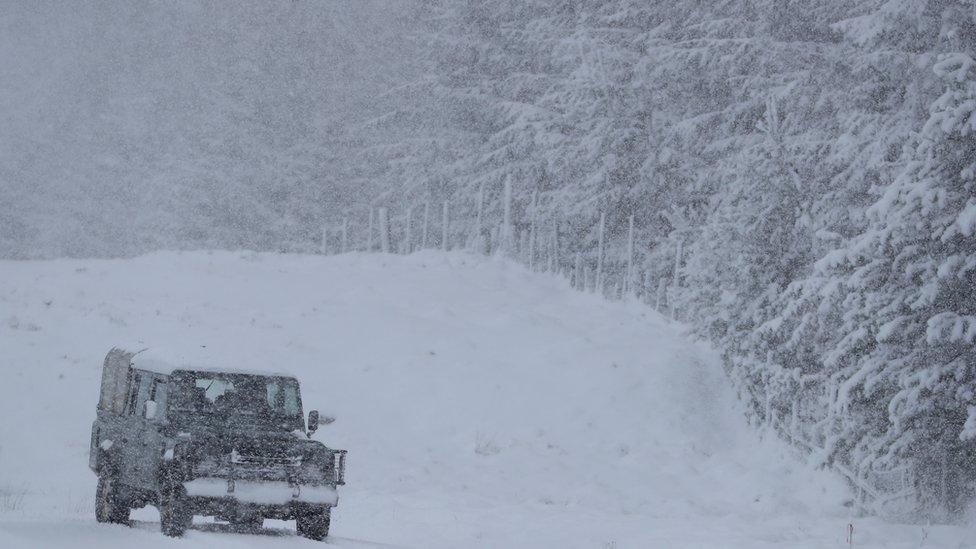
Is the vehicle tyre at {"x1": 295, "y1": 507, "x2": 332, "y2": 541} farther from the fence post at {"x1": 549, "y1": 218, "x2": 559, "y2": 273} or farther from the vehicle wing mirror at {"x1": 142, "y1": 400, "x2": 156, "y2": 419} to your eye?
the fence post at {"x1": 549, "y1": 218, "x2": 559, "y2": 273}

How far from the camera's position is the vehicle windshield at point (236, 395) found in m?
12.7

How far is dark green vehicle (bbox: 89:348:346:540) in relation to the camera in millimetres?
11719

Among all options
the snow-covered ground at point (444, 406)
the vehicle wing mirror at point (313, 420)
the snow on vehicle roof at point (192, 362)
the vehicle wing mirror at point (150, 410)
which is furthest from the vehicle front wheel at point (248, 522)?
the snow on vehicle roof at point (192, 362)

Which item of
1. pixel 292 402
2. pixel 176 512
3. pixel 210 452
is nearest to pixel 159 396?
pixel 210 452

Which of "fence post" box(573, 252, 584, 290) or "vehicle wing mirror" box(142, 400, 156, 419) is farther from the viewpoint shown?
"fence post" box(573, 252, 584, 290)

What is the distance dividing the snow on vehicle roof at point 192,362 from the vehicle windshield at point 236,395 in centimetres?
6

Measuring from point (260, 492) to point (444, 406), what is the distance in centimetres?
1036

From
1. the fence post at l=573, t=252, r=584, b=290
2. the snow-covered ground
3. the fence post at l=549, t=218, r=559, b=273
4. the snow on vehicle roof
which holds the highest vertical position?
the fence post at l=549, t=218, r=559, b=273

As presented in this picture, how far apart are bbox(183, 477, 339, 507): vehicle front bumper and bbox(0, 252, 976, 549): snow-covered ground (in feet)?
1.31

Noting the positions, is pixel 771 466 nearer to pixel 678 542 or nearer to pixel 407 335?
pixel 678 542

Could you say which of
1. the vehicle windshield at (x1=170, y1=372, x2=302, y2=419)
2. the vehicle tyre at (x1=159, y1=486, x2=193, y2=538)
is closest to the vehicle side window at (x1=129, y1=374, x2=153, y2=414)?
the vehicle windshield at (x1=170, y1=372, x2=302, y2=419)

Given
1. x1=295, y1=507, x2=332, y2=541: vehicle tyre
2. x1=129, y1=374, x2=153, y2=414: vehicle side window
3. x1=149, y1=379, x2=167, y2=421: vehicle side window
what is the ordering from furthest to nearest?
1. x1=129, y1=374, x2=153, y2=414: vehicle side window
2. x1=149, y1=379, x2=167, y2=421: vehicle side window
3. x1=295, y1=507, x2=332, y2=541: vehicle tyre

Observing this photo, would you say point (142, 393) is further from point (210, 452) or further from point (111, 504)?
point (210, 452)

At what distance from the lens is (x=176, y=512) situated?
38.0 feet
